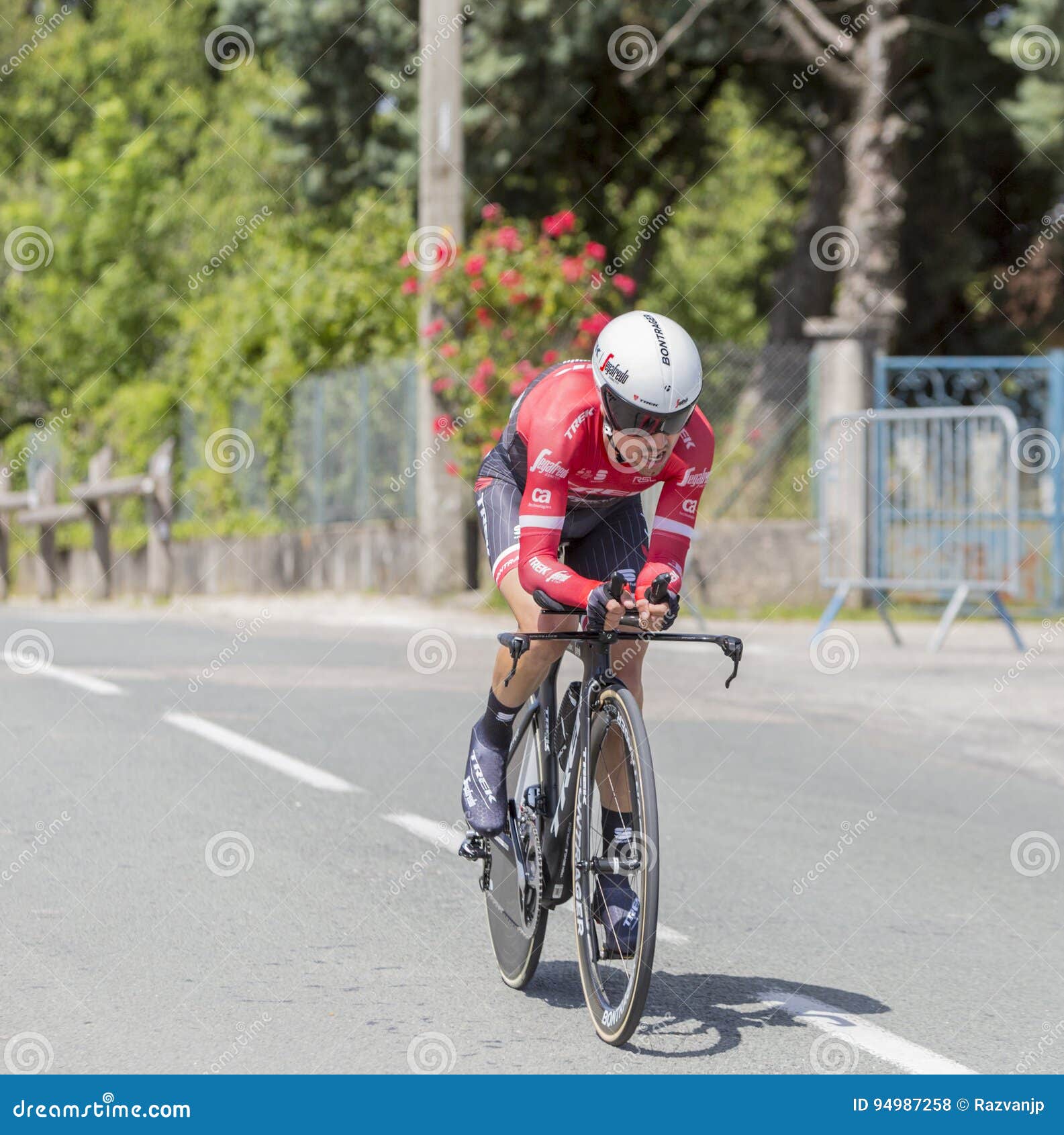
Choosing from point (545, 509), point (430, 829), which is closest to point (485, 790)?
point (545, 509)

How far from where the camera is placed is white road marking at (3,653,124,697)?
11.5 m

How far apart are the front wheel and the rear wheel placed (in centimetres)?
25

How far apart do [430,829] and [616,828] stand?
2738 millimetres

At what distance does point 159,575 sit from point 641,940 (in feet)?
63.1

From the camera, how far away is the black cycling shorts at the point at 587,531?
530cm

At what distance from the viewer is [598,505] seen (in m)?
5.26

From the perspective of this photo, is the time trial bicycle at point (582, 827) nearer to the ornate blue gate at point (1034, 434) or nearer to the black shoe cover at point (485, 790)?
the black shoe cover at point (485, 790)

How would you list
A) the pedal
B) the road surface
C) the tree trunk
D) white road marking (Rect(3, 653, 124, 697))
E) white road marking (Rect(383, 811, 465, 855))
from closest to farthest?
the road surface → the pedal → white road marking (Rect(383, 811, 465, 855)) → white road marking (Rect(3, 653, 124, 697)) → the tree trunk

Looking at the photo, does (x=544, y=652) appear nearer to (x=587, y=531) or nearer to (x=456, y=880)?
(x=587, y=531)

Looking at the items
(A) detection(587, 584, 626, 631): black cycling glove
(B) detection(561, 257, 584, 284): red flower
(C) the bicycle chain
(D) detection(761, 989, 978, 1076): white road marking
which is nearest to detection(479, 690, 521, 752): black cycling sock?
(C) the bicycle chain

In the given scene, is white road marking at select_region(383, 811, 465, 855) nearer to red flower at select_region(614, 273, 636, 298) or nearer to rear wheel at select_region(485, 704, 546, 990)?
rear wheel at select_region(485, 704, 546, 990)

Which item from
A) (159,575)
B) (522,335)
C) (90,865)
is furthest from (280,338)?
(90,865)

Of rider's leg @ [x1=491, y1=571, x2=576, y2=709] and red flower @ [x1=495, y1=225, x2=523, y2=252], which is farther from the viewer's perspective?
red flower @ [x1=495, y1=225, x2=523, y2=252]
